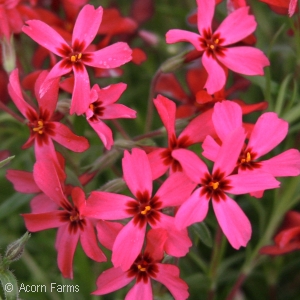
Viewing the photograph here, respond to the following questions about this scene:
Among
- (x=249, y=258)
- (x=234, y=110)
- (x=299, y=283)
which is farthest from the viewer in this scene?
(x=299, y=283)

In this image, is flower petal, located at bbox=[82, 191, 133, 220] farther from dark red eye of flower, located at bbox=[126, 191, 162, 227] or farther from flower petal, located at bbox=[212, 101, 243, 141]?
flower petal, located at bbox=[212, 101, 243, 141]

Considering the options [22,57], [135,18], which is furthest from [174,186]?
[135,18]

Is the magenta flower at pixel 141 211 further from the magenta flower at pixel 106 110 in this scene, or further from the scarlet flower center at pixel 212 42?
the scarlet flower center at pixel 212 42

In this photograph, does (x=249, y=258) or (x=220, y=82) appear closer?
(x=220, y=82)

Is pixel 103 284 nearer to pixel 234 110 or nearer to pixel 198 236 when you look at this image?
pixel 198 236

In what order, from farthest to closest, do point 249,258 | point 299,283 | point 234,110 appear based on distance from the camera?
point 299,283 → point 249,258 → point 234,110

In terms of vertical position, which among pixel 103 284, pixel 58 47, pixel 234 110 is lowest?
pixel 103 284
